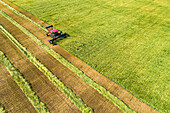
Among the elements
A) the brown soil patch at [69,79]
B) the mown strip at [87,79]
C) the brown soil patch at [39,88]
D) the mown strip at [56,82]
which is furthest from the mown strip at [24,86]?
the mown strip at [87,79]

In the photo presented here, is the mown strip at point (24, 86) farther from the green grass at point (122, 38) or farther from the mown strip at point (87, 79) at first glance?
the green grass at point (122, 38)

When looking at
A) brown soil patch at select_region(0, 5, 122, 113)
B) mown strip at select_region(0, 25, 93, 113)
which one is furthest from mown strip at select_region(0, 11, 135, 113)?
mown strip at select_region(0, 25, 93, 113)

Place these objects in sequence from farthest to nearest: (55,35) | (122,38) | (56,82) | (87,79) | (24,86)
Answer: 1. (122,38)
2. (55,35)
3. (87,79)
4. (56,82)
5. (24,86)

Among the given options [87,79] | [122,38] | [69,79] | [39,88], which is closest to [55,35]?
[69,79]

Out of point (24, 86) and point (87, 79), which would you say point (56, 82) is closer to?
point (24, 86)

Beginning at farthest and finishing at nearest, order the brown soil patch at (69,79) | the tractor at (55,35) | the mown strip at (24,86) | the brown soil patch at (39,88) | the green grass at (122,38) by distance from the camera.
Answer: the tractor at (55,35) < the green grass at (122,38) < the brown soil patch at (69,79) < the brown soil patch at (39,88) < the mown strip at (24,86)

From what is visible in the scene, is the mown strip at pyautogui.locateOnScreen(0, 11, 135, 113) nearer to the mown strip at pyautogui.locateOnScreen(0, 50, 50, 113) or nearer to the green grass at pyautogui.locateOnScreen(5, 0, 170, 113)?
the green grass at pyautogui.locateOnScreen(5, 0, 170, 113)

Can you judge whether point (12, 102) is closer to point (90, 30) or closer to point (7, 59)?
point (7, 59)

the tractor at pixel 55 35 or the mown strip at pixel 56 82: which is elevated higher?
the tractor at pixel 55 35
